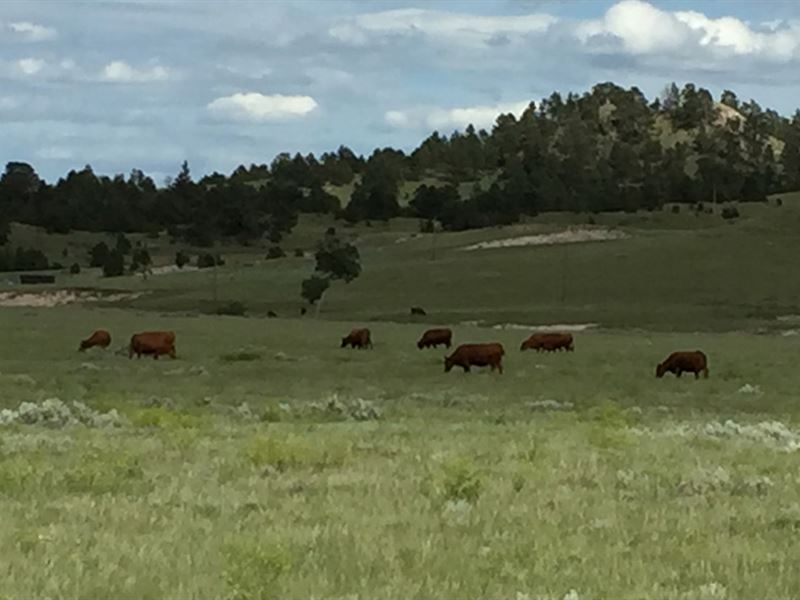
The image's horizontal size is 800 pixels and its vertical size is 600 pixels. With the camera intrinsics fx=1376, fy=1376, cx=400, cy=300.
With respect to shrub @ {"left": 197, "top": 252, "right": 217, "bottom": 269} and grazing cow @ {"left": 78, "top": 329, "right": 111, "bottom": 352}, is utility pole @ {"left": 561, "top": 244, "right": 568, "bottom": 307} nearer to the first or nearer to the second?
shrub @ {"left": 197, "top": 252, "right": 217, "bottom": 269}

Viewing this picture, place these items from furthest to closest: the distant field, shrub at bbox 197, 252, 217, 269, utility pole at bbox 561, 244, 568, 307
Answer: shrub at bbox 197, 252, 217, 269
utility pole at bbox 561, 244, 568, 307
the distant field

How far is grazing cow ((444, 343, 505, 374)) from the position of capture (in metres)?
38.5

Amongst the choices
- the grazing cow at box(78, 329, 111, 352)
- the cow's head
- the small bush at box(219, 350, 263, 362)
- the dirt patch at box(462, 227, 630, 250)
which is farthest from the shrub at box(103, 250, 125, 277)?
the cow's head

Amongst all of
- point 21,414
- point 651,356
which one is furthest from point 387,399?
point 651,356

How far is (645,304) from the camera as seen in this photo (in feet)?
294

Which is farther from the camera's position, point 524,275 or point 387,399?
point 524,275

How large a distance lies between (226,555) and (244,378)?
2568 centimetres

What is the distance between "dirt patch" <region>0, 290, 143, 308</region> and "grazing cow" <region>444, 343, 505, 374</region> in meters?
65.5

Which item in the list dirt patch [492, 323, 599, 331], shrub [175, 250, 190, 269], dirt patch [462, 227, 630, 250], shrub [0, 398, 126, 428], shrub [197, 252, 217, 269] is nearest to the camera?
shrub [0, 398, 126, 428]

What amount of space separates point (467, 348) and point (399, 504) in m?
27.9

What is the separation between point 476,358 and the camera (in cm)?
3859

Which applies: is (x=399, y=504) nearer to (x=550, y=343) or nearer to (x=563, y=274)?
(x=550, y=343)

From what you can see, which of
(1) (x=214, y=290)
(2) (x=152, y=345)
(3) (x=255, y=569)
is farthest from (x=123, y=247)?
(3) (x=255, y=569)

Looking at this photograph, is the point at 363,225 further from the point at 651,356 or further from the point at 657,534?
the point at 657,534
